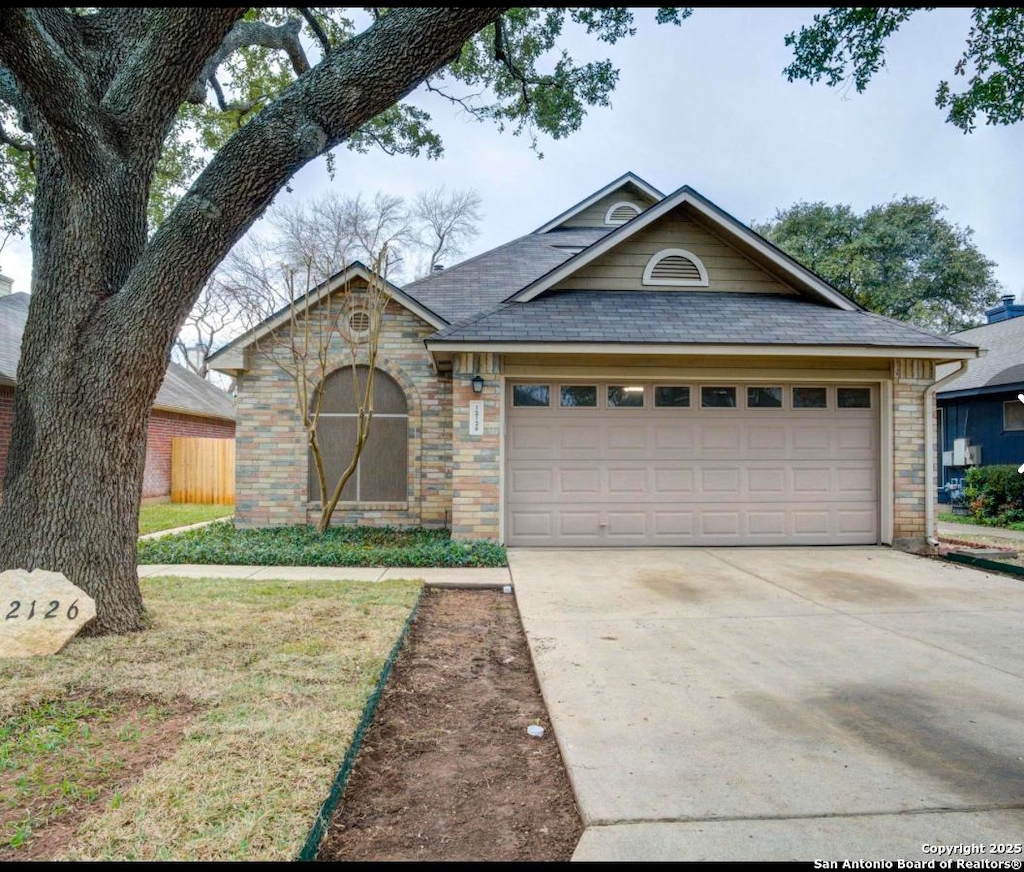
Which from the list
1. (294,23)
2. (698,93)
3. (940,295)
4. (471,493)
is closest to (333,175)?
(294,23)

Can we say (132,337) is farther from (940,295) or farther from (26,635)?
(940,295)

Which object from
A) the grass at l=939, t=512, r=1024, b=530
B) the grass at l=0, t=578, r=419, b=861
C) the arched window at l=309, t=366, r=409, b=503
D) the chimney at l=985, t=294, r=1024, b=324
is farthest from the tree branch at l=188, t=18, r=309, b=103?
the chimney at l=985, t=294, r=1024, b=324

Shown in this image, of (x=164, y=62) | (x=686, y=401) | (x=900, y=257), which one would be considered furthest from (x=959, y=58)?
(x=900, y=257)

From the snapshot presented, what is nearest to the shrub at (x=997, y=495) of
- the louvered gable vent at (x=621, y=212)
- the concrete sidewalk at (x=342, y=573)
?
the louvered gable vent at (x=621, y=212)

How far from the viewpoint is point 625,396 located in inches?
355

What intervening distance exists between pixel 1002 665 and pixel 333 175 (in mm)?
11120

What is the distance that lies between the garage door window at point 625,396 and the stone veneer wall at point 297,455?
283cm

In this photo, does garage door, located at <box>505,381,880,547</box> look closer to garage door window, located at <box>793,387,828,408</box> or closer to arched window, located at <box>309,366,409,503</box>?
garage door window, located at <box>793,387,828,408</box>

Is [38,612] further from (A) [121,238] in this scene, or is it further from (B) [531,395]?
(B) [531,395]

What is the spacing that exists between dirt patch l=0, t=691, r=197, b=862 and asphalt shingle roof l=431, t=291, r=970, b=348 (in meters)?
5.66

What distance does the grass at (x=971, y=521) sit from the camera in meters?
12.0

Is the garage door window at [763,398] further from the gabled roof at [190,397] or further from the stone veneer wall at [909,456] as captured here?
the gabled roof at [190,397]

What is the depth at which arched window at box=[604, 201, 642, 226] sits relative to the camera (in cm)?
1472

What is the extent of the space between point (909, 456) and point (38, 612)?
10018 mm
